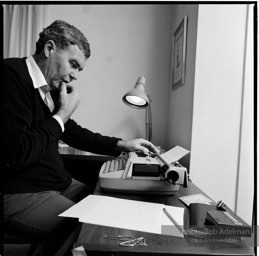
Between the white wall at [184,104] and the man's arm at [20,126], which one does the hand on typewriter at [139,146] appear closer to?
the white wall at [184,104]

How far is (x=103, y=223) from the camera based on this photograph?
52 centimetres

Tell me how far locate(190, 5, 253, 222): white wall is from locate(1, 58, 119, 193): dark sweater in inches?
17.8

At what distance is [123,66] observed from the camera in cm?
89

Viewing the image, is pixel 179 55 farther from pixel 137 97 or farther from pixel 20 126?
pixel 20 126

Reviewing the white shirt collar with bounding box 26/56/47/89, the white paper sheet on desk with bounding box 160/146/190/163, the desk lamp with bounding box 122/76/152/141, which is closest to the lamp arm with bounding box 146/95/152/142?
the desk lamp with bounding box 122/76/152/141

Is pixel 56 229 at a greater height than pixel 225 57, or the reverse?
pixel 225 57

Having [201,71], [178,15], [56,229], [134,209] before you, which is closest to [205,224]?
[134,209]

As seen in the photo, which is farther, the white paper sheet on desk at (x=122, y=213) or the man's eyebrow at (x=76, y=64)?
the man's eyebrow at (x=76, y=64)

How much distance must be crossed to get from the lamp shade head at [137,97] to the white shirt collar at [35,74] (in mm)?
272

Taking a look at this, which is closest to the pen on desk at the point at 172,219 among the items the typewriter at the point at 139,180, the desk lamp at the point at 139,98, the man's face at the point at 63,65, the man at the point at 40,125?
the typewriter at the point at 139,180

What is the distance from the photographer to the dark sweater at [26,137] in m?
0.66

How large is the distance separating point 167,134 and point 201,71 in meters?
0.25

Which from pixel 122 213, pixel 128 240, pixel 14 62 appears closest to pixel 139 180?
pixel 122 213

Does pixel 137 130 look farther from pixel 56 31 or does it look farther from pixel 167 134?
pixel 56 31
